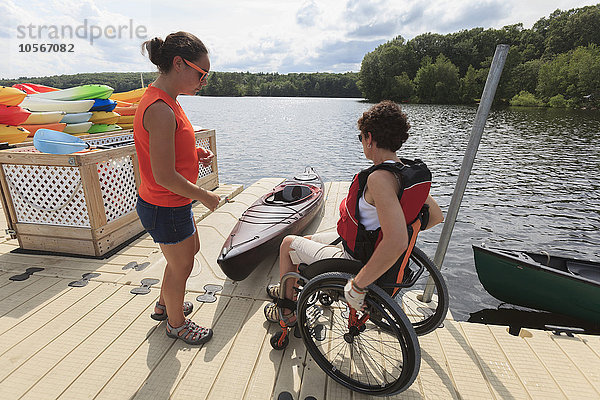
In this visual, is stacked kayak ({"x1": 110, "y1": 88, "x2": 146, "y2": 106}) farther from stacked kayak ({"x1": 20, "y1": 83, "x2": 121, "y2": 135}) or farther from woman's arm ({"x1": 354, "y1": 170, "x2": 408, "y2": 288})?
woman's arm ({"x1": 354, "y1": 170, "x2": 408, "y2": 288})

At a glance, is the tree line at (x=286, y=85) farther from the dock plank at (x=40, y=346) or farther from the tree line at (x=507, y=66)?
the dock plank at (x=40, y=346)

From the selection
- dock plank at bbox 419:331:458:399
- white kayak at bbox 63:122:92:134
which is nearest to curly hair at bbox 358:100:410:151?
dock plank at bbox 419:331:458:399

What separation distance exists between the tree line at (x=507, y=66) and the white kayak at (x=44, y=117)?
5771 cm

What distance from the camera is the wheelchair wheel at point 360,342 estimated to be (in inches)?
72.3

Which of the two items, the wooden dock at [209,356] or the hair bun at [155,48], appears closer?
the hair bun at [155,48]

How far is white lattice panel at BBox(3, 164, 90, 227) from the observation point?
3855mm

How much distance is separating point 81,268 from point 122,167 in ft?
4.96

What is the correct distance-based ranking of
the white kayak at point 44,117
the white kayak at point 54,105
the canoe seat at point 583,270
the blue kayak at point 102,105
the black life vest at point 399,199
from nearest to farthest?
the black life vest at point 399,199 → the canoe seat at point 583,270 → the white kayak at point 44,117 → the white kayak at point 54,105 → the blue kayak at point 102,105

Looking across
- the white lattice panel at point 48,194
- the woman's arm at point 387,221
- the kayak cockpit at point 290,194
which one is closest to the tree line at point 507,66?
the kayak cockpit at point 290,194

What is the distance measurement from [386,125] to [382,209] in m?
0.55

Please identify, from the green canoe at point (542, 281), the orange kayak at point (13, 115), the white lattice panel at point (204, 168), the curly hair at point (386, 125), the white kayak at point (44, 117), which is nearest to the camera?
the curly hair at point (386, 125)

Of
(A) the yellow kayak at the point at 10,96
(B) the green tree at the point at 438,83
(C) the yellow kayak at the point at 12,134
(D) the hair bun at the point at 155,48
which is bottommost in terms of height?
(C) the yellow kayak at the point at 12,134

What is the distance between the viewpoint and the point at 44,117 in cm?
570

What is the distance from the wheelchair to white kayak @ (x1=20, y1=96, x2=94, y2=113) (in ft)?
19.7
